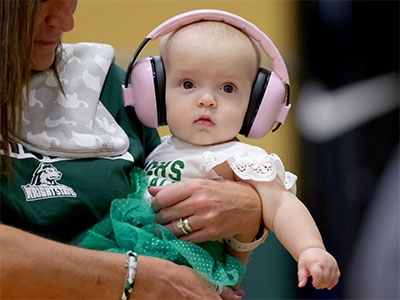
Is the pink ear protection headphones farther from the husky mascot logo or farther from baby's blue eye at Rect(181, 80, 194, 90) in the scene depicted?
the husky mascot logo

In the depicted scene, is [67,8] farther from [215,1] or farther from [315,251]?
[215,1]

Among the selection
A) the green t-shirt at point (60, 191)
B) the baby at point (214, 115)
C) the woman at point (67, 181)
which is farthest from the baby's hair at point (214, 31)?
the green t-shirt at point (60, 191)

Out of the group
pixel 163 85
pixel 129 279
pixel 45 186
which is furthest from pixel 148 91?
pixel 129 279

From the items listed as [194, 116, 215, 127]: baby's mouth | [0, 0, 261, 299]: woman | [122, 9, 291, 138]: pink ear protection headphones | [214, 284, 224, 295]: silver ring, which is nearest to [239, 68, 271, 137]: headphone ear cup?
[122, 9, 291, 138]: pink ear protection headphones

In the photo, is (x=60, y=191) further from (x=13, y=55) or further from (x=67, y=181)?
(x=13, y=55)

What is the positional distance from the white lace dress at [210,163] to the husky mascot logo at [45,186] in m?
0.24

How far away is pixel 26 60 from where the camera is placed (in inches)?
51.8

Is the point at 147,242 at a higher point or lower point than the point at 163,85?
lower

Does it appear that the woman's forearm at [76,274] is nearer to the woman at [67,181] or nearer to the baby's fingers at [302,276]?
the woman at [67,181]

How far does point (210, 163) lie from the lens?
4.85 ft

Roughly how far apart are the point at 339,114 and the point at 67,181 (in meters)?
1.87

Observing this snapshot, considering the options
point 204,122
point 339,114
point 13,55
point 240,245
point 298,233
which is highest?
point 13,55

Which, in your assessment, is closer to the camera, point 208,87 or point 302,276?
point 302,276

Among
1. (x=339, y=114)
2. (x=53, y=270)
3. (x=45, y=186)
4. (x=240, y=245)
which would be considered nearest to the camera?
(x=53, y=270)
